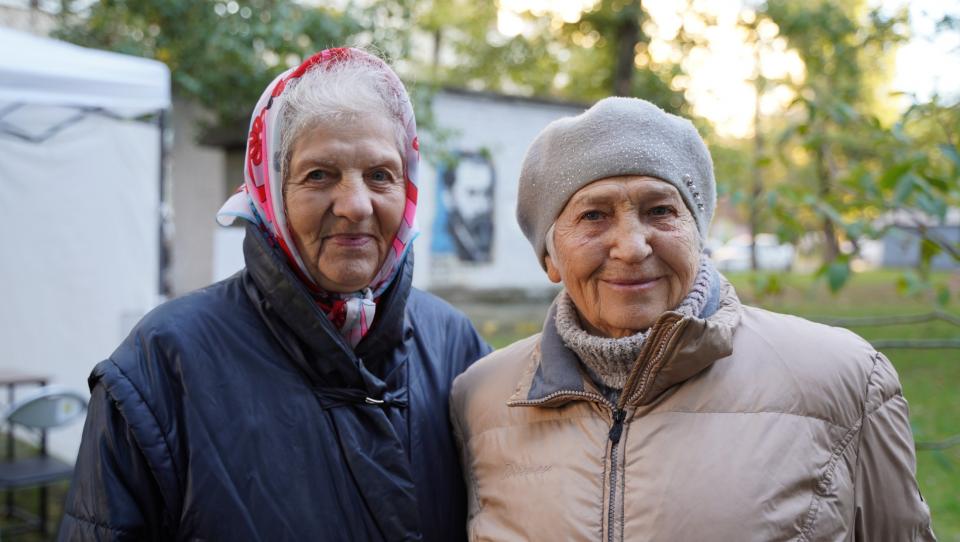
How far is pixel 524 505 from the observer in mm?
1825

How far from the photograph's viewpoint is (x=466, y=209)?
13055 millimetres

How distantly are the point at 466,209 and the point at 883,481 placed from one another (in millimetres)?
11458

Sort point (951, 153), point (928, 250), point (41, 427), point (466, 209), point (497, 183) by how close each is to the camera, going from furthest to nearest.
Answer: point (497, 183), point (466, 209), point (41, 427), point (928, 250), point (951, 153)

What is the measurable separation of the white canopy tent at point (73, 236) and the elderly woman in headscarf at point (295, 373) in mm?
5166

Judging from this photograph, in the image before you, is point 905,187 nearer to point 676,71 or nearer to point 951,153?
point 951,153

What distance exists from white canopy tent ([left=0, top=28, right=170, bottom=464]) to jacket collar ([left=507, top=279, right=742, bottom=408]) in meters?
5.46

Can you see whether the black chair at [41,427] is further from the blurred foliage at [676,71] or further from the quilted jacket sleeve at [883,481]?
the quilted jacket sleeve at [883,481]

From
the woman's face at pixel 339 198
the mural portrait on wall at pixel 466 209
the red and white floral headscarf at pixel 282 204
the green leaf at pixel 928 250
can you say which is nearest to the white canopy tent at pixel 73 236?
the red and white floral headscarf at pixel 282 204

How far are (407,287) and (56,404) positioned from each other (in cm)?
411

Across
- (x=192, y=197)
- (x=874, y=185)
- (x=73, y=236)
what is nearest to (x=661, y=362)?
(x=874, y=185)

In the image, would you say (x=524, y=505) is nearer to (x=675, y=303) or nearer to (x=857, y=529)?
(x=675, y=303)

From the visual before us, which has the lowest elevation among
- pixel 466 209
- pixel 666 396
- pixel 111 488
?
pixel 466 209

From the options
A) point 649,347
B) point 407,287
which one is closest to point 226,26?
point 407,287

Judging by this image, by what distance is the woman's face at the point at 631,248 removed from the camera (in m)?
1.79
